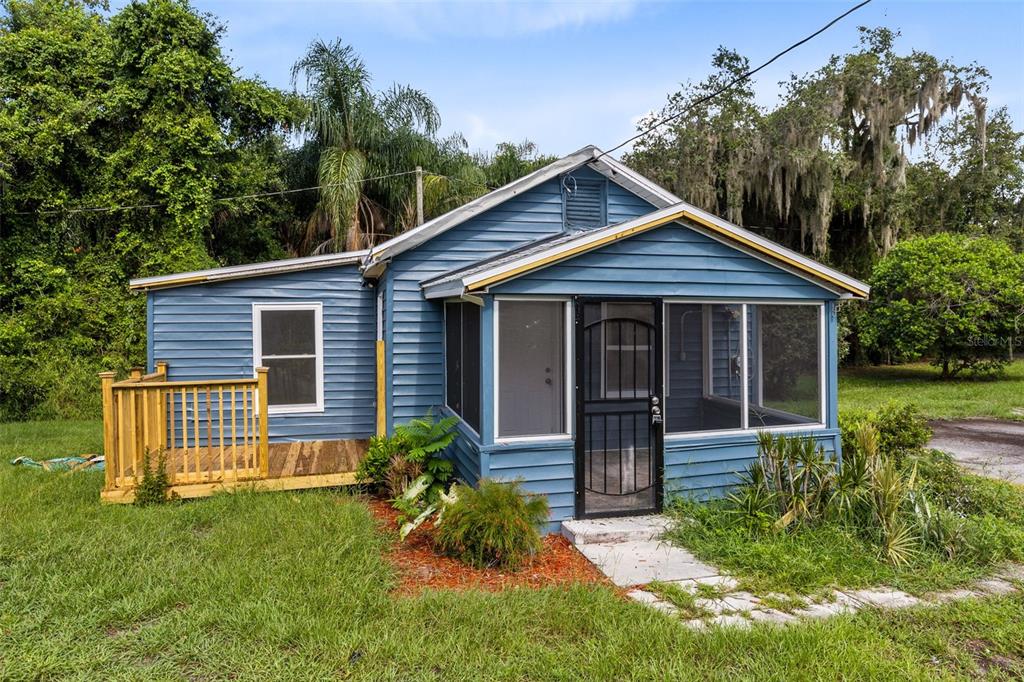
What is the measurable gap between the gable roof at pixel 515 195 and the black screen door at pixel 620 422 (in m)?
1.99

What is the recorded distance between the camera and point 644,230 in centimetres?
548

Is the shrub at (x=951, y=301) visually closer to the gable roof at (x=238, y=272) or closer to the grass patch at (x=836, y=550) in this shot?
the grass patch at (x=836, y=550)

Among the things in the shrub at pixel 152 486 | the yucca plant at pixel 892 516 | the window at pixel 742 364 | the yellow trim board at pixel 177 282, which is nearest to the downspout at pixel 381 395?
the shrub at pixel 152 486

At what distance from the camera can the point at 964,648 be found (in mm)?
3375

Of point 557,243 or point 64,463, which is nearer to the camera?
point 557,243

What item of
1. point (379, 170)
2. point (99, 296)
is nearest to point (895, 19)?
point (379, 170)

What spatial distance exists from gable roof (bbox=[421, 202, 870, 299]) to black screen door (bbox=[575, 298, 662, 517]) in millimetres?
537

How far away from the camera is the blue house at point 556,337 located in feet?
17.7

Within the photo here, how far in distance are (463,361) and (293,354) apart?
2.97 m

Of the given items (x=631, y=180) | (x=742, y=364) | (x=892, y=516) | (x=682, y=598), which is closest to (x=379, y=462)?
(x=682, y=598)

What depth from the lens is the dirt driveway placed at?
759 centimetres

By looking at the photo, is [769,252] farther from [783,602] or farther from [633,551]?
[783,602]

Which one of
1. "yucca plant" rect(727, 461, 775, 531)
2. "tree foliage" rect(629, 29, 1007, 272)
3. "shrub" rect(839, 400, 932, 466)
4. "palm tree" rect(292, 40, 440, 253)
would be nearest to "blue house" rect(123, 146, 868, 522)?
"yucca plant" rect(727, 461, 775, 531)

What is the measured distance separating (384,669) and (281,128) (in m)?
16.4
